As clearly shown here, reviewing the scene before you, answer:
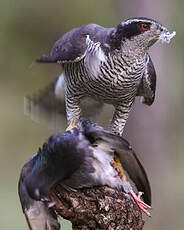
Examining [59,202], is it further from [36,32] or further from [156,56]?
[36,32]

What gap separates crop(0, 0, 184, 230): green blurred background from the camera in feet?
19.6

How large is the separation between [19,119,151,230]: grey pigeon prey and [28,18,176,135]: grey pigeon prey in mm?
820

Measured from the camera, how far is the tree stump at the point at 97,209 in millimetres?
2602

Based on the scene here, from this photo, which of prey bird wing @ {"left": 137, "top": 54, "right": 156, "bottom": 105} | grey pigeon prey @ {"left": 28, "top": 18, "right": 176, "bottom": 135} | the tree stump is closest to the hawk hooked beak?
grey pigeon prey @ {"left": 28, "top": 18, "right": 176, "bottom": 135}

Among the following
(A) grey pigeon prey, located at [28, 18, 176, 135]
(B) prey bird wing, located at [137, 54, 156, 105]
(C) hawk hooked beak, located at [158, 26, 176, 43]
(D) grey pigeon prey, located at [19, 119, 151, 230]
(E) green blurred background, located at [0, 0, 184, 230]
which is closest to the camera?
(D) grey pigeon prey, located at [19, 119, 151, 230]

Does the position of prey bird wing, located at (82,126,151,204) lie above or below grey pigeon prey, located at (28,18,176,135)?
below

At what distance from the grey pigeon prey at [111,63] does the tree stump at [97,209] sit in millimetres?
1130

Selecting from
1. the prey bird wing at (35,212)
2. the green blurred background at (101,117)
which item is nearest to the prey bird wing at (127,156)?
the prey bird wing at (35,212)

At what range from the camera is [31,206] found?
2791 millimetres

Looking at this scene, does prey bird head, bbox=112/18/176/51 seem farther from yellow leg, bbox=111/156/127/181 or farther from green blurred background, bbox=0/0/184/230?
green blurred background, bbox=0/0/184/230

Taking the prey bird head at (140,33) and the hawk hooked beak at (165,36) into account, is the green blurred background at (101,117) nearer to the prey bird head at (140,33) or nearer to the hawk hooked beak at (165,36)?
the prey bird head at (140,33)

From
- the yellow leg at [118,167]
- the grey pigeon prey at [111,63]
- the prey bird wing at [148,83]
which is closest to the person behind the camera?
the yellow leg at [118,167]

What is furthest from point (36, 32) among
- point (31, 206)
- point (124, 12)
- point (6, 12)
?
point (31, 206)

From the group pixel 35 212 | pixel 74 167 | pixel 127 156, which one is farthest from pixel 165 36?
pixel 35 212
